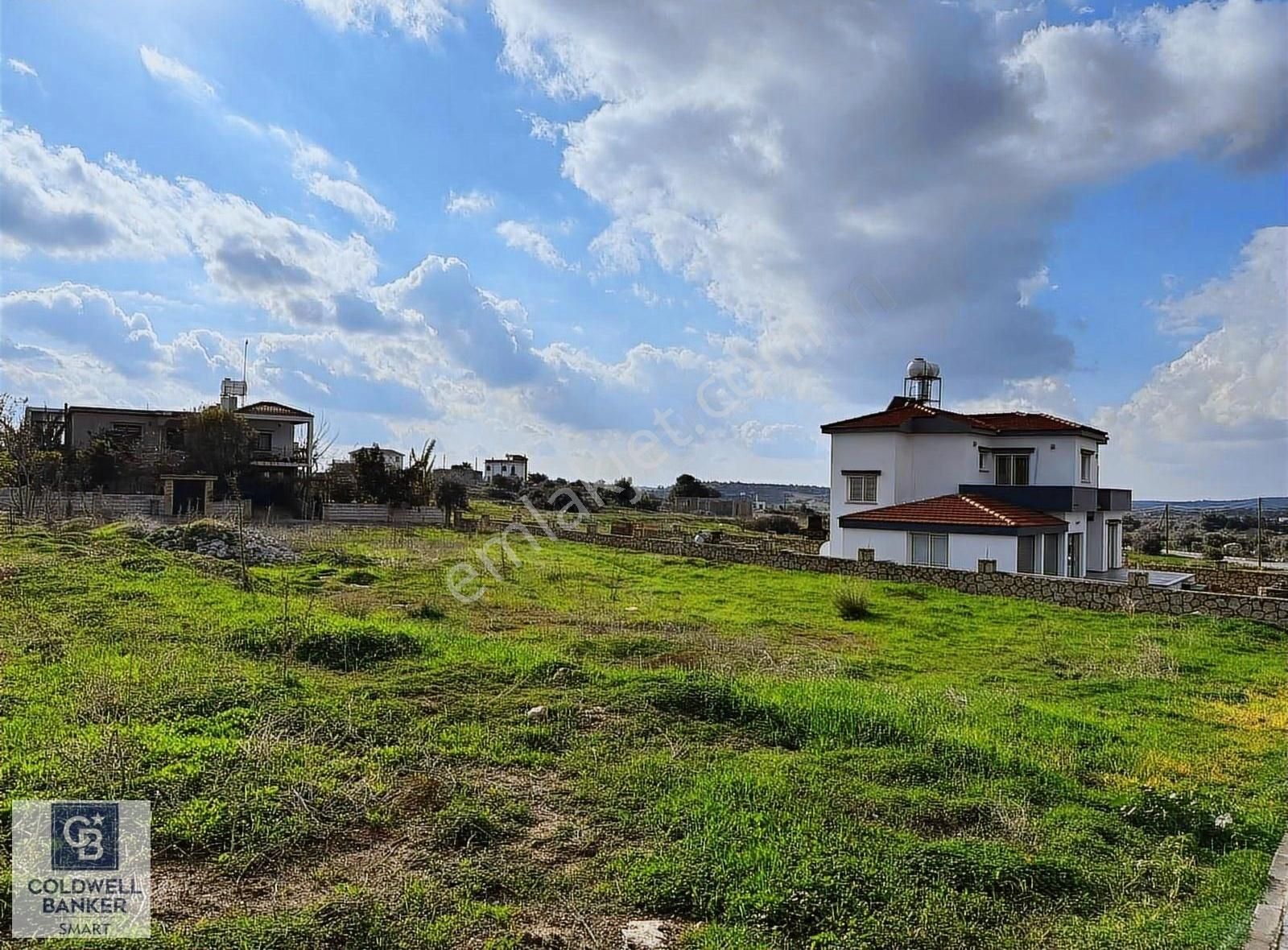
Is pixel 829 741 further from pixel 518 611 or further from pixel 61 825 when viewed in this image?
pixel 518 611

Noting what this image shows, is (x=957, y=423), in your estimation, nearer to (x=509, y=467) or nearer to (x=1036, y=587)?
(x=1036, y=587)

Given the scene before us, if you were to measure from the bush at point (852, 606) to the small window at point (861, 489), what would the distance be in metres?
8.00

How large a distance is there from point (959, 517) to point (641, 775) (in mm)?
14743

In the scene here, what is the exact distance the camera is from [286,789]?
480cm

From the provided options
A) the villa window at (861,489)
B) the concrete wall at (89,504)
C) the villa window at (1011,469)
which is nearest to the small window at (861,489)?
the villa window at (861,489)

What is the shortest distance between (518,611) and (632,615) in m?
1.86

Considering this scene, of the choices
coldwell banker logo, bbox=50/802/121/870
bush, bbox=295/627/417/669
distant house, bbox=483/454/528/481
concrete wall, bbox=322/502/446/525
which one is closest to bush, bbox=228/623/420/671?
bush, bbox=295/627/417/669

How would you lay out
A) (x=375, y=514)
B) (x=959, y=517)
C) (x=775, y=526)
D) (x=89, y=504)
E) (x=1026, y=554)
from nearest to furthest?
(x=1026, y=554) → (x=959, y=517) → (x=89, y=504) → (x=375, y=514) → (x=775, y=526)

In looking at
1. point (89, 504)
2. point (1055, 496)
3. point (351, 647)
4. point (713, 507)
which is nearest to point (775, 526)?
point (713, 507)

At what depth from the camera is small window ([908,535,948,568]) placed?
17.8m

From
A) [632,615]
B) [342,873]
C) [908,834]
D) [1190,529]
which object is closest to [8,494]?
[632,615]

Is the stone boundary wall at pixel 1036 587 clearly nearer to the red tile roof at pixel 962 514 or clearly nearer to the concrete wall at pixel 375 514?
the red tile roof at pixel 962 514

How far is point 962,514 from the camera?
17844mm

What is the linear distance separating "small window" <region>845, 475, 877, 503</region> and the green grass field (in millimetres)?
10454
